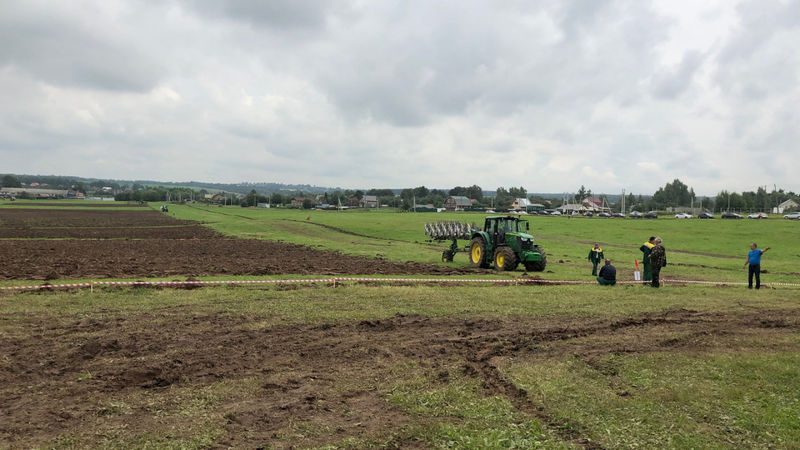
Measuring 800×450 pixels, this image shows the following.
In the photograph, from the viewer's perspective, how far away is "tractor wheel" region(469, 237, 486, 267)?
24.0 meters

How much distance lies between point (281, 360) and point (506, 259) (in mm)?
15054

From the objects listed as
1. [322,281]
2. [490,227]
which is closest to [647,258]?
[490,227]

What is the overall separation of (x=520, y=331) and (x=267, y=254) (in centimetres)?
2145

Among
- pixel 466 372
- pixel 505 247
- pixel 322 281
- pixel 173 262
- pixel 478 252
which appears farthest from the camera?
pixel 478 252

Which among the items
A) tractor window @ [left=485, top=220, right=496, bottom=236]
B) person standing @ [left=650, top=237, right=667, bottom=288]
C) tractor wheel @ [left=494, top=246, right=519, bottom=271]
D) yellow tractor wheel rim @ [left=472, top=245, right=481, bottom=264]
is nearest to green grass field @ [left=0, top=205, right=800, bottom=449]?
person standing @ [left=650, top=237, right=667, bottom=288]

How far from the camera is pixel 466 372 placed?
8.60m

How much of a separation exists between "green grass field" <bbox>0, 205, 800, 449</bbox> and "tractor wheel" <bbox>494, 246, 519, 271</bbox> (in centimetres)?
572

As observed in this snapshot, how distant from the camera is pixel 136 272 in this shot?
20797 millimetres

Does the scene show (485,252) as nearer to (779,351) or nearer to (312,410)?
(779,351)

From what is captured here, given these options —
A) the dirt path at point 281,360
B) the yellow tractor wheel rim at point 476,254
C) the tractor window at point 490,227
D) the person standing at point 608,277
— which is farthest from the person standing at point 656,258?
the yellow tractor wheel rim at point 476,254

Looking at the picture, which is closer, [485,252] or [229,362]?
[229,362]

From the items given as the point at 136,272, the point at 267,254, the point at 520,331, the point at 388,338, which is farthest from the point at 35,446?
the point at 267,254

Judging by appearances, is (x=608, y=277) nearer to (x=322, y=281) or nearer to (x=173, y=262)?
(x=322, y=281)

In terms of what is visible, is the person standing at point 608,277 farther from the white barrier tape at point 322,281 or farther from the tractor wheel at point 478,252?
the tractor wheel at point 478,252
